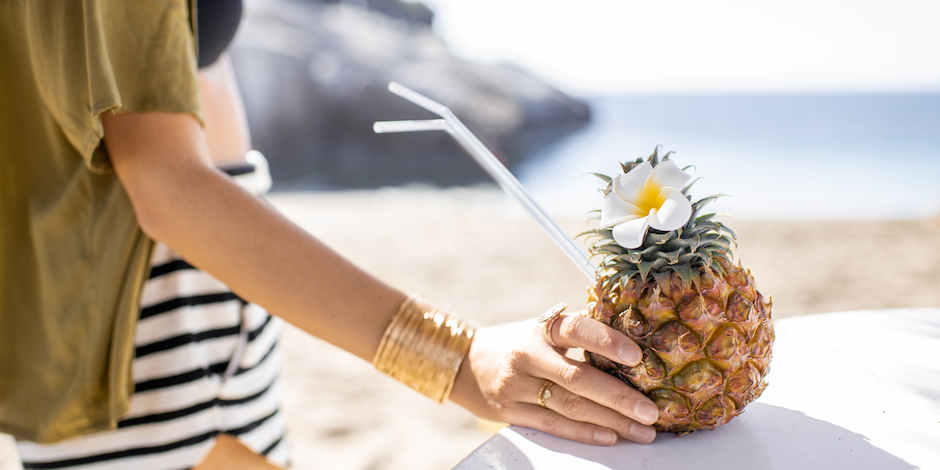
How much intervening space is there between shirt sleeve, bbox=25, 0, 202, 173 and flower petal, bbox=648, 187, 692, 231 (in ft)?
1.98

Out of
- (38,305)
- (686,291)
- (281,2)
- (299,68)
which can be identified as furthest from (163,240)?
(281,2)

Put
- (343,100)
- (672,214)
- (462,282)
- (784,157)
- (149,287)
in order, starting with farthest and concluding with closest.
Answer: (343,100) < (784,157) < (462,282) < (149,287) < (672,214)

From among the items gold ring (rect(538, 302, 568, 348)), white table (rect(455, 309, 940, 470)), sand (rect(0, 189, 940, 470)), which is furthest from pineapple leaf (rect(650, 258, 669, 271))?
sand (rect(0, 189, 940, 470))

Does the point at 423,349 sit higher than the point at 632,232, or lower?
lower

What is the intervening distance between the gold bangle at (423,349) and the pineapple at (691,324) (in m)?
0.22

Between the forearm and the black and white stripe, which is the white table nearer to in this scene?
the forearm

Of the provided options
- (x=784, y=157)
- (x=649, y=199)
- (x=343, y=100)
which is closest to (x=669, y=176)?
(x=649, y=199)

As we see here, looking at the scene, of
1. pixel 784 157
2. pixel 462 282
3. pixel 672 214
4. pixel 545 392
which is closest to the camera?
pixel 672 214

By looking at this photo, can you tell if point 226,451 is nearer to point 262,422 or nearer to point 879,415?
point 262,422

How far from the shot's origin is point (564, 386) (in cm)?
67

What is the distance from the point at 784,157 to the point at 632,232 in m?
18.2

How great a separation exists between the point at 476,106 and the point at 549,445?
60.6 feet

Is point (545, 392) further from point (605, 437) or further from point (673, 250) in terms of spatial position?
point (673, 250)

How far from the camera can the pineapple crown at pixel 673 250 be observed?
0.64 meters
